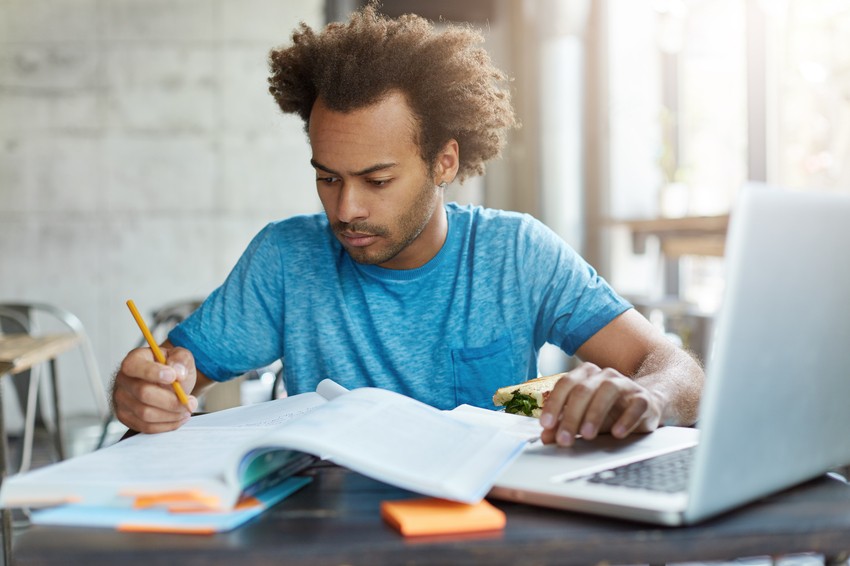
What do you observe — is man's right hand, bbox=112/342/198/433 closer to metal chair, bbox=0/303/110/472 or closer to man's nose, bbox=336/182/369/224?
man's nose, bbox=336/182/369/224

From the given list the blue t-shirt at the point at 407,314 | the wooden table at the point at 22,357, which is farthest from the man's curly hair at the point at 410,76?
the wooden table at the point at 22,357

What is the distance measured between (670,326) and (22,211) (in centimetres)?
346

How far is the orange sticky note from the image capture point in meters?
0.70

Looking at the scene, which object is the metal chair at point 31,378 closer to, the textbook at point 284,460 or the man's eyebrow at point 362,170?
the man's eyebrow at point 362,170

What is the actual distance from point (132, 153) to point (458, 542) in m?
4.71

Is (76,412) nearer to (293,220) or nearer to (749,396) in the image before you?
(293,220)

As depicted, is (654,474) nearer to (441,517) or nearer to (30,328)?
(441,517)

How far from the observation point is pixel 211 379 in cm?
166

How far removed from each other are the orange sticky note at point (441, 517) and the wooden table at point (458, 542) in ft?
0.04

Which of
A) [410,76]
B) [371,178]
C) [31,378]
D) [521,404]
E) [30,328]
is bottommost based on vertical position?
[31,378]

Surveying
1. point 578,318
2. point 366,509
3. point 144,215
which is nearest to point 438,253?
point 578,318

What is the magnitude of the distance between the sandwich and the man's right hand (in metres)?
0.46

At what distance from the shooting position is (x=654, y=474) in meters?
0.81

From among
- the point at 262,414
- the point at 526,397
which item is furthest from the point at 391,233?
the point at 262,414
